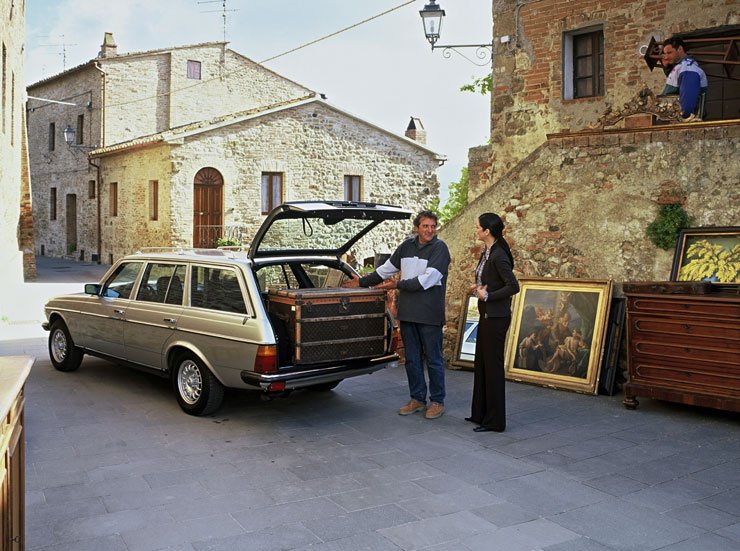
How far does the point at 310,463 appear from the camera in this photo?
5453 millimetres

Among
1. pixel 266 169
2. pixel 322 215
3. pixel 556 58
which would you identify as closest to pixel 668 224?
pixel 322 215

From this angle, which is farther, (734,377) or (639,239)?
(639,239)

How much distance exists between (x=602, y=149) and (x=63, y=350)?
259 inches

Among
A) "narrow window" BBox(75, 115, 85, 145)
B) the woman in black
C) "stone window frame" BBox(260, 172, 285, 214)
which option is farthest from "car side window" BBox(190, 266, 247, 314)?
"narrow window" BBox(75, 115, 85, 145)

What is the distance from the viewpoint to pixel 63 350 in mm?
8641

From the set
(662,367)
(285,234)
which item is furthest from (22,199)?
(662,367)

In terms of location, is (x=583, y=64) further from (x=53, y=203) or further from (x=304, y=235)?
(x=53, y=203)

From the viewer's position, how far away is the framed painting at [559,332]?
25.6 ft

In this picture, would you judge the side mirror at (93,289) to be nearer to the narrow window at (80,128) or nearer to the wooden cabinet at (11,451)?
the wooden cabinet at (11,451)

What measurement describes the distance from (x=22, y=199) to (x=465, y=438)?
18851 millimetres

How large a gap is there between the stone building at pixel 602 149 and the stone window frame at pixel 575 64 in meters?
0.02

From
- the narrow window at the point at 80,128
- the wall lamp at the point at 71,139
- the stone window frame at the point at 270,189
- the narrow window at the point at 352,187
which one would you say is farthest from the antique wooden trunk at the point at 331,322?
the narrow window at the point at 80,128

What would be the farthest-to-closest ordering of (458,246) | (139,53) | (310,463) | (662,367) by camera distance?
(139,53) < (458,246) < (662,367) < (310,463)

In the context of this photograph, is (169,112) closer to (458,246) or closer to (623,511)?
(458,246)
